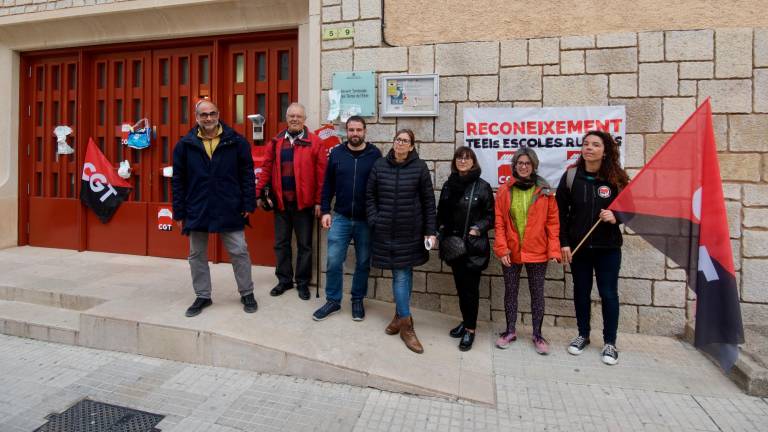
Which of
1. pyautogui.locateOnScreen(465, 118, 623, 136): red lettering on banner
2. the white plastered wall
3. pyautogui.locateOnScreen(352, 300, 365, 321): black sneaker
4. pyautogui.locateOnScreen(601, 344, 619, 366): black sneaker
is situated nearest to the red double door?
the white plastered wall

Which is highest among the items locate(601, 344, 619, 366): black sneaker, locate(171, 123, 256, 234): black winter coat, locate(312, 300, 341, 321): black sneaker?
locate(171, 123, 256, 234): black winter coat

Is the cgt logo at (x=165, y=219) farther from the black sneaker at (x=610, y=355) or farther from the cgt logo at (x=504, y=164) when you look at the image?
the black sneaker at (x=610, y=355)

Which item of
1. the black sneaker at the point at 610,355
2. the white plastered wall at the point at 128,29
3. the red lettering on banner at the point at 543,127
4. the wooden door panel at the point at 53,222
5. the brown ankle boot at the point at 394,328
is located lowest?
the black sneaker at the point at 610,355

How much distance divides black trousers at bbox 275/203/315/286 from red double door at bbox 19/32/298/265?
1.00 meters

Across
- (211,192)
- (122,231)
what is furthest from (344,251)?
(122,231)

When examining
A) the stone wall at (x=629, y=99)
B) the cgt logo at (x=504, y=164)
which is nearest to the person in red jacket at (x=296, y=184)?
the stone wall at (x=629, y=99)

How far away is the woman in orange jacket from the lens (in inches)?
142

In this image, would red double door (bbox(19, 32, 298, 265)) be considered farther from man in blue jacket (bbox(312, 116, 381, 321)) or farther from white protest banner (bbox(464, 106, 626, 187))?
white protest banner (bbox(464, 106, 626, 187))

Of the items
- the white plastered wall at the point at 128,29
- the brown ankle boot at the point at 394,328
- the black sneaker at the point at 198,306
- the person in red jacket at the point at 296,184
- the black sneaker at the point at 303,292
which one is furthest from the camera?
the white plastered wall at the point at 128,29

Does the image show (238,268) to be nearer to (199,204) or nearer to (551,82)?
(199,204)

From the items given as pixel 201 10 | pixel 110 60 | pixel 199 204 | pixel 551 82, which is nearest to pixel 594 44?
pixel 551 82

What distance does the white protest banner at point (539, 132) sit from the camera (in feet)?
13.6

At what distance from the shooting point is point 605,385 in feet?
10.6

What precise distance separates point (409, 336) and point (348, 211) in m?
1.21
